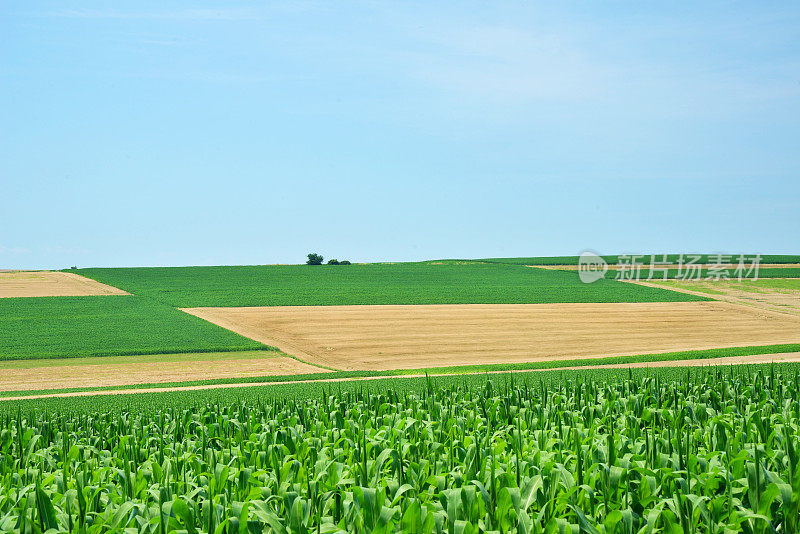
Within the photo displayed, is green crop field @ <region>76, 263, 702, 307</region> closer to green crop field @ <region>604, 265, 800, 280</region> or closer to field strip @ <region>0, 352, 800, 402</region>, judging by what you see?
green crop field @ <region>604, 265, 800, 280</region>

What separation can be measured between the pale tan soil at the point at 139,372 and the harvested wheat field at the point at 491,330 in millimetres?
2460

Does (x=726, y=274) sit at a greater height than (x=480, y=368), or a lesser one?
greater

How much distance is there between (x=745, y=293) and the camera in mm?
51469

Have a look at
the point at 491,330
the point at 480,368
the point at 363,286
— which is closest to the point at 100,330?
the point at 491,330

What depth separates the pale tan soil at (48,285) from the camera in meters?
48.6

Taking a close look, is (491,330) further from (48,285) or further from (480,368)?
(48,285)

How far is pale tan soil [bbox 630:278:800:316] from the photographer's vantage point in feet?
150

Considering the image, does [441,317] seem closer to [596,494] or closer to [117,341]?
[117,341]

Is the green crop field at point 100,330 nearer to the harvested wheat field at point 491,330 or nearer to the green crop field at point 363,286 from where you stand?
the harvested wheat field at point 491,330

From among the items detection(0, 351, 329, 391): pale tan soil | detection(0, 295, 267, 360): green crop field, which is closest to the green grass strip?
detection(0, 351, 329, 391): pale tan soil

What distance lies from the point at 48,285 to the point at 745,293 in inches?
2009

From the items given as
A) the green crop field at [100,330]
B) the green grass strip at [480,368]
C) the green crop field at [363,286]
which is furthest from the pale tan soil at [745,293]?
the green crop field at [100,330]

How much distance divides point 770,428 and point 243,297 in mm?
41916

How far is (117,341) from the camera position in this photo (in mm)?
32812
